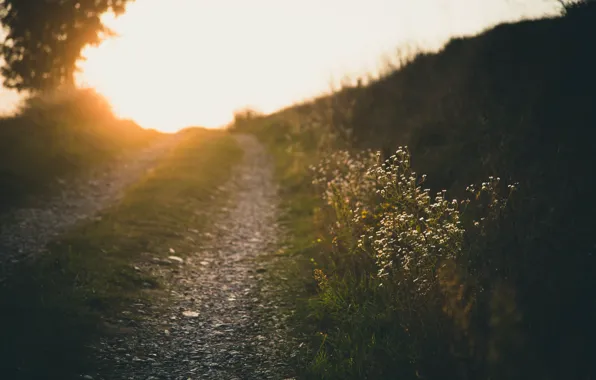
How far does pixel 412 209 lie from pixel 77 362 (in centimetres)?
409

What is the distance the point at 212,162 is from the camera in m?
18.3

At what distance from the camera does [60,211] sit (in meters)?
9.98

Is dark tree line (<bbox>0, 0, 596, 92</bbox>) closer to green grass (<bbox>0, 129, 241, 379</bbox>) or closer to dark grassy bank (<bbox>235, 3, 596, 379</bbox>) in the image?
green grass (<bbox>0, 129, 241, 379</bbox>)

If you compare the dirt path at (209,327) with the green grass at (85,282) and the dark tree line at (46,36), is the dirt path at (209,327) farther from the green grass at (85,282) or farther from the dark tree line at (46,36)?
the dark tree line at (46,36)

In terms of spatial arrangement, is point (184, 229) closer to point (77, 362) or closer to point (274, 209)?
point (274, 209)

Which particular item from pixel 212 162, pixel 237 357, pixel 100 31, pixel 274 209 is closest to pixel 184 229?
pixel 274 209

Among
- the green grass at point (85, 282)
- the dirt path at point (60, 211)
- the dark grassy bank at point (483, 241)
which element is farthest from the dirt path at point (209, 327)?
the dirt path at point (60, 211)

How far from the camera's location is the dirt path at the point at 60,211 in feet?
24.4

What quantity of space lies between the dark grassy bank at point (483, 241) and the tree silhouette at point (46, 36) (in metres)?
11.0

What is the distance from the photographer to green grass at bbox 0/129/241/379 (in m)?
4.45

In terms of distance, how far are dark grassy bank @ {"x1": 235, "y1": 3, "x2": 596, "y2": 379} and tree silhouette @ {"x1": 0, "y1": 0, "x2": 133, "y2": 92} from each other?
11016mm

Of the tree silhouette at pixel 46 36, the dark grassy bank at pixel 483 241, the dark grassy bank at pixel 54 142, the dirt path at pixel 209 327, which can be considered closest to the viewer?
the dark grassy bank at pixel 483 241

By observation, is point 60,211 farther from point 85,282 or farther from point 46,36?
point 46,36

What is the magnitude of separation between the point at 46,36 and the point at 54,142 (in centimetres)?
382
